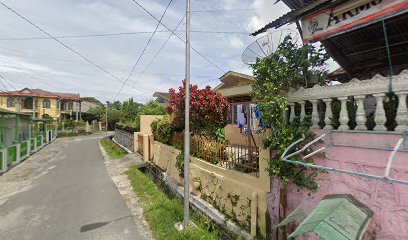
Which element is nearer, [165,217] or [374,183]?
[374,183]

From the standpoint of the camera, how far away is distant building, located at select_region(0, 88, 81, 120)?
3931cm

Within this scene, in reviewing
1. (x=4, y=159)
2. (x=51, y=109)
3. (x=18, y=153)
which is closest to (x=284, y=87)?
(x=4, y=159)

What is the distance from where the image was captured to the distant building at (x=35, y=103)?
3931 cm

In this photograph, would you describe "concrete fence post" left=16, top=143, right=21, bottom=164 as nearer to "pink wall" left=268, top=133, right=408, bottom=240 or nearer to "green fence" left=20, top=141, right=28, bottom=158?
"green fence" left=20, top=141, right=28, bottom=158

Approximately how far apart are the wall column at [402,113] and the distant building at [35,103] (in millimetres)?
47054

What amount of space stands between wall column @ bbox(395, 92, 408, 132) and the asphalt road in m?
6.02

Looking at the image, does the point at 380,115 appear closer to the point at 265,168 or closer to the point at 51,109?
the point at 265,168

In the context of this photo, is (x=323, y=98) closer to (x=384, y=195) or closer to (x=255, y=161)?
(x=384, y=195)

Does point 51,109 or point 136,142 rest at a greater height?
point 51,109

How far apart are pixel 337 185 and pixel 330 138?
0.76m

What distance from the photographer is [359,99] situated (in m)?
3.22

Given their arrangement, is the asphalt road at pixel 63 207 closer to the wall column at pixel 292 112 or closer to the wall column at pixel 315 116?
the wall column at pixel 292 112

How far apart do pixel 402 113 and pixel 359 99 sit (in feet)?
1.75

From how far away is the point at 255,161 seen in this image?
224 inches
